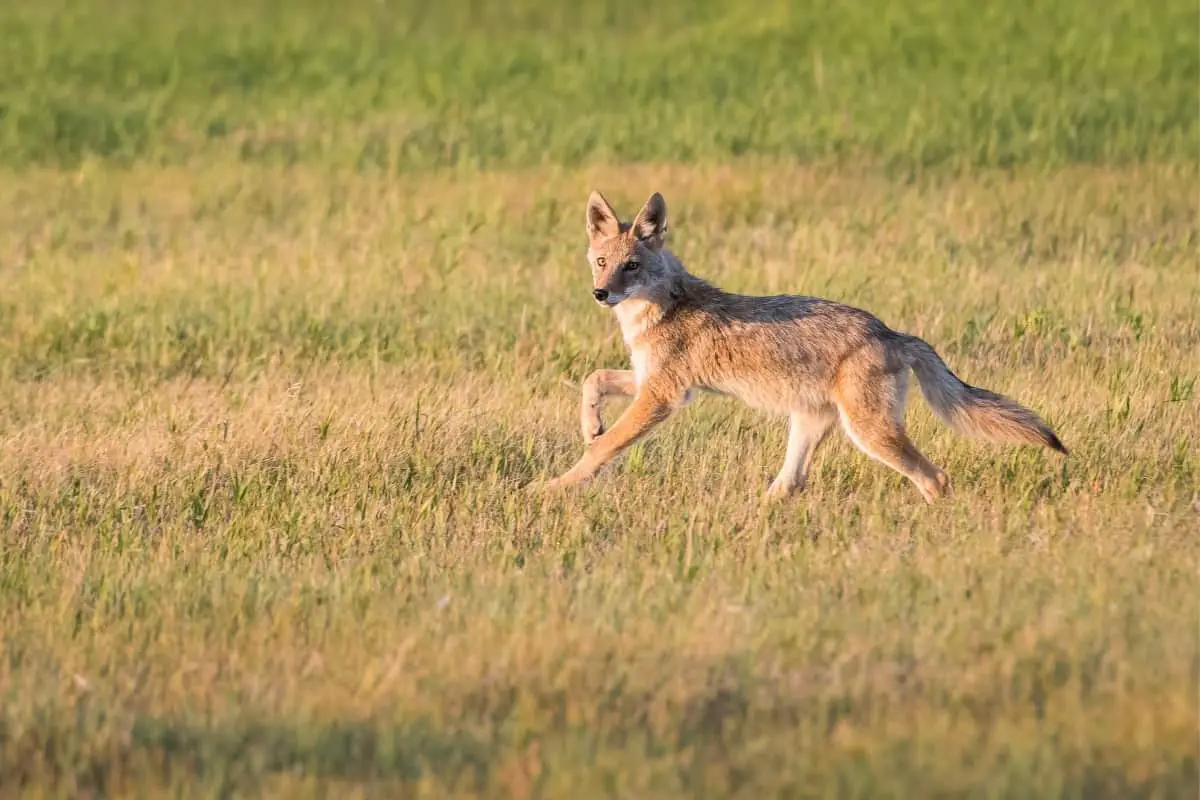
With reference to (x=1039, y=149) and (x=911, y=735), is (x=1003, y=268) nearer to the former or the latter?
(x=1039, y=149)

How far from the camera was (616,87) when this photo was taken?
2219cm

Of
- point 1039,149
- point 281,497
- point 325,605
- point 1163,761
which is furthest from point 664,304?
point 1039,149

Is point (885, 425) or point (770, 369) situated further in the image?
point (770, 369)

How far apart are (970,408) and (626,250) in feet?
5.83

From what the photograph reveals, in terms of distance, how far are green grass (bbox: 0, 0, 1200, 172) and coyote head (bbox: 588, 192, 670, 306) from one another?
30.4 feet

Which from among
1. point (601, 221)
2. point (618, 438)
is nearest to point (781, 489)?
point (618, 438)

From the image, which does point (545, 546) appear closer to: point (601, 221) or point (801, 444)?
point (801, 444)

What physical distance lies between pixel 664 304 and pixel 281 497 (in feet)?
6.55

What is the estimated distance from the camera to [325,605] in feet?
21.1

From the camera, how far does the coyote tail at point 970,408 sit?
25.9 feet

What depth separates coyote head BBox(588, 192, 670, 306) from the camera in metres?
8.53

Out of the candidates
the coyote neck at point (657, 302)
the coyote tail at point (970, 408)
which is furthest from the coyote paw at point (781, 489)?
the coyote neck at point (657, 302)

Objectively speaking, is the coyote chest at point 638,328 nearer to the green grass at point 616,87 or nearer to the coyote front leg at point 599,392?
the coyote front leg at point 599,392

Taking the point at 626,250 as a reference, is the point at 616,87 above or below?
below
